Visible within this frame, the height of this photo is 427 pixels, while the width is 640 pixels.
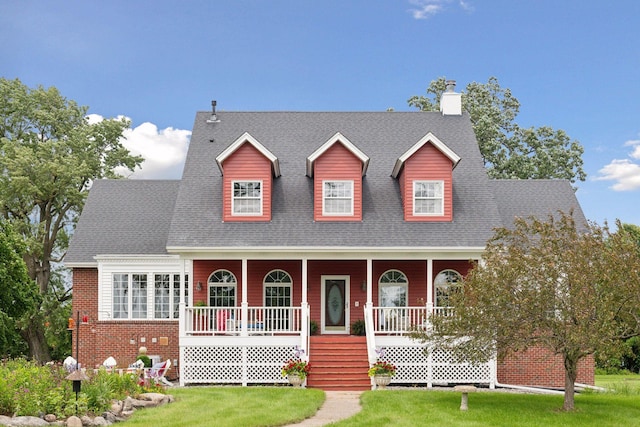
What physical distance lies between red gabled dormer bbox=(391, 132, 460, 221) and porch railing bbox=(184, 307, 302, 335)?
16.4 feet

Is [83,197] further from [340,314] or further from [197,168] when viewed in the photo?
[340,314]

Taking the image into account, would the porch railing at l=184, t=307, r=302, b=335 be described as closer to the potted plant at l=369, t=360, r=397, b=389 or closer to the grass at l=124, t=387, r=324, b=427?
the grass at l=124, t=387, r=324, b=427

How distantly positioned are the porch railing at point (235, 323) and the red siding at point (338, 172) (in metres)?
3.47

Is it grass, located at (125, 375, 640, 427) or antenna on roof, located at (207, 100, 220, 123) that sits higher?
antenna on roof, located at (207, 100, 220, 123)

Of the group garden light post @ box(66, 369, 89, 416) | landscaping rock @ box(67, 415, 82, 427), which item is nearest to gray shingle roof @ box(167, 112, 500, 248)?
garden light post @ box(66, 369, 89, 416)

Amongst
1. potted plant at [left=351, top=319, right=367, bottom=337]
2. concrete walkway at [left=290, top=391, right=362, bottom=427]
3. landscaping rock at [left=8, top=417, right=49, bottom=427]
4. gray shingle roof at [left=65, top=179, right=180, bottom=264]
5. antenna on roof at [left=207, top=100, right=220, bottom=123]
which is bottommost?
concrete walkway at [left=290, top=391, right=362, bottom=427]

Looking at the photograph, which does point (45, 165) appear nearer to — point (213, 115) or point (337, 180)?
point (213, 115)

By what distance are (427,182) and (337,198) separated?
290 cm

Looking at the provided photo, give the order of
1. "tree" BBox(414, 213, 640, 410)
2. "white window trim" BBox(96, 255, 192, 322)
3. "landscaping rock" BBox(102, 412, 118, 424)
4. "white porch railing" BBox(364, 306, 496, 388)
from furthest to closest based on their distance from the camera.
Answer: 1. "white window trim" BBox(96, 255, 192, 322)
2. "white porch railing" BBox(364, 306, 496, 388)
3. "tree" BBox(414, 213, 640, 410)
4. "landscaping rock" BBox(102, 412, 118, 424)

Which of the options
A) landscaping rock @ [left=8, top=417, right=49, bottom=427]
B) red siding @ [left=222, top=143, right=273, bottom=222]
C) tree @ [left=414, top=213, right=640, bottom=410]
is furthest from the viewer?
red siding @ [left=222, top=143, right=273, bottom=222]

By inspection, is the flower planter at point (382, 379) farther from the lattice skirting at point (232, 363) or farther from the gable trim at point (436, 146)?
the gable trim at point (436, 146)

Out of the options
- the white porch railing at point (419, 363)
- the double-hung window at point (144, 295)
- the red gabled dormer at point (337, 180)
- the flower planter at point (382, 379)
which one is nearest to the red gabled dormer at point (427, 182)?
the red gabled dormer at point (337, 180)

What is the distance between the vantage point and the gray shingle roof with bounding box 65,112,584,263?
76.0 feet

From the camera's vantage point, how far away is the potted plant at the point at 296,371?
20.8 metres
